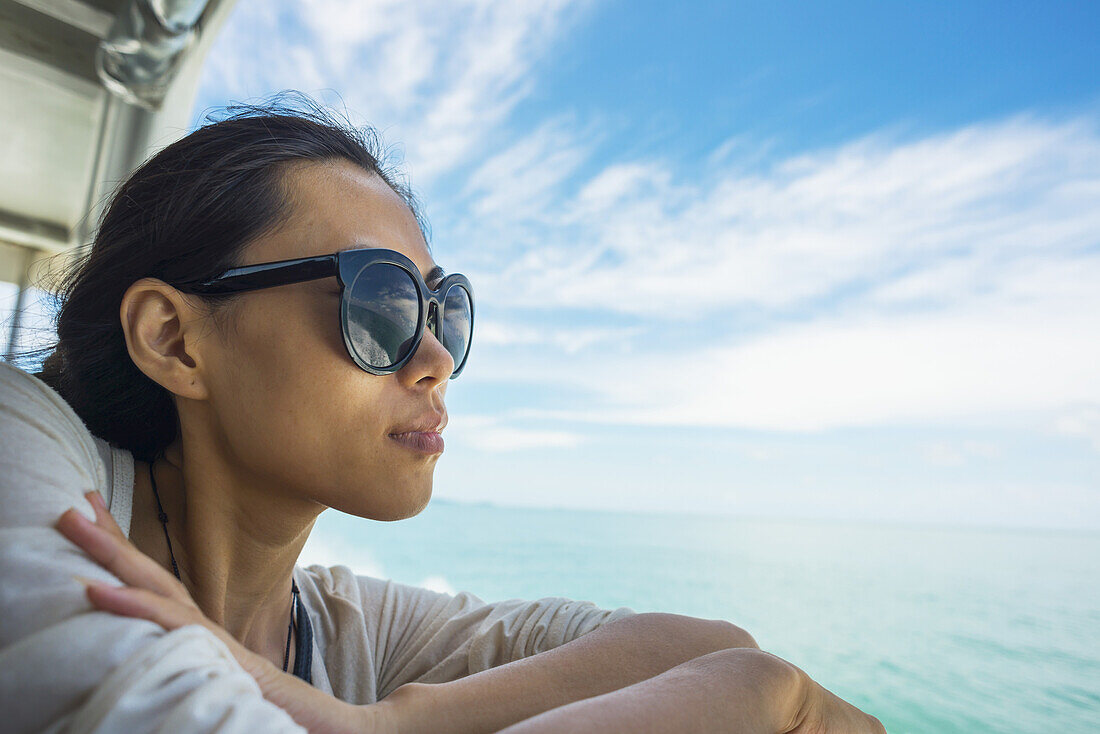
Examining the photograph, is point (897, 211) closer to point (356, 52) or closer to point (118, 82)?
point (356, 52)

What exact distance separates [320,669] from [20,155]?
6073mm

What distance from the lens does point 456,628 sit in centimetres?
132

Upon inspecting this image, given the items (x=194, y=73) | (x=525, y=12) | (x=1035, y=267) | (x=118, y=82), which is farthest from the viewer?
(x=525, y=12)

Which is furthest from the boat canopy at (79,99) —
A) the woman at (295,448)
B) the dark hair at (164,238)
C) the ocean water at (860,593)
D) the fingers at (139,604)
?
the ocean water at (860,593)

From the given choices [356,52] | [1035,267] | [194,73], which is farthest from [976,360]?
[194,73]

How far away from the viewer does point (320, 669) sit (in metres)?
1.25

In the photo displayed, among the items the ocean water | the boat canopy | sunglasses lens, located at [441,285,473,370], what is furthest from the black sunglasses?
the ocean water

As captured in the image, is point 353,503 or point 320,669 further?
point 320,669

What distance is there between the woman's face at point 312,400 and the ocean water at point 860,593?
14.6ft

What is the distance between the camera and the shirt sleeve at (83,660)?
0.53 meters

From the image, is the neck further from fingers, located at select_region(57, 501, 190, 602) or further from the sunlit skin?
fingers, located at select_region(57, 501, 190, 602)

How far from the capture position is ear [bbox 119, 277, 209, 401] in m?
1.13

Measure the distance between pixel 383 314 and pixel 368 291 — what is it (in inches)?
1.7

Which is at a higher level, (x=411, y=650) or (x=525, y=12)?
(x=525, y=12)
